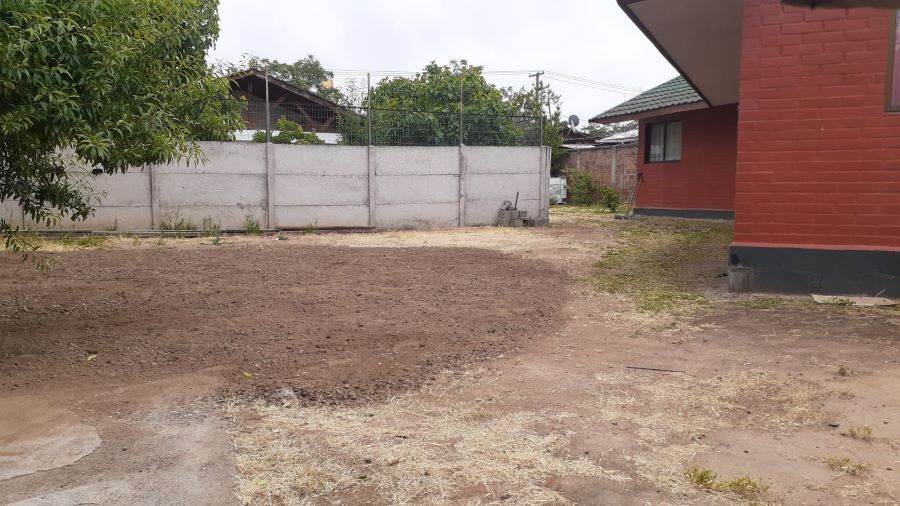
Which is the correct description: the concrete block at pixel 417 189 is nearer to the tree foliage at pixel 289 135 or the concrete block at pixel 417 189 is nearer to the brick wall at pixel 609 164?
the tree foliage at pixel 289 135

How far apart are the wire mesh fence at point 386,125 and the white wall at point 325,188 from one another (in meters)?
0.36

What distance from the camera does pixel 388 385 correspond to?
14.6ft

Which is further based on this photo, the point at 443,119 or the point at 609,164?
the point at 609,164

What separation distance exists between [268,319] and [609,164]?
2181 centimetres

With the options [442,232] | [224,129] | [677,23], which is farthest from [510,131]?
[224,129]

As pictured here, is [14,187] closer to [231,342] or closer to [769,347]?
[231,342]

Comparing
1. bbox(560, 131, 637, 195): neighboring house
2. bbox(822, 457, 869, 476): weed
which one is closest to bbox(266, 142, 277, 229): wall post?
bbox(822, 457, 869, 476): weed

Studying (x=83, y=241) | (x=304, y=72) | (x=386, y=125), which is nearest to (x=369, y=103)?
(x=386, y=125)

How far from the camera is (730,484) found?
298cm

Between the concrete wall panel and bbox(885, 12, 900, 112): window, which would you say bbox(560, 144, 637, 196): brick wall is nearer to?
the concrete wall panel

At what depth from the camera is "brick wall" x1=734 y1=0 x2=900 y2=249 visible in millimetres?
→ 6691

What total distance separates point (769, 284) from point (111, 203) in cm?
1257

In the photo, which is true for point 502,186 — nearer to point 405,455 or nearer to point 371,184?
point 371,184

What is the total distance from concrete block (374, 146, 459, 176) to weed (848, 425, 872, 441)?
1312 centimetres
